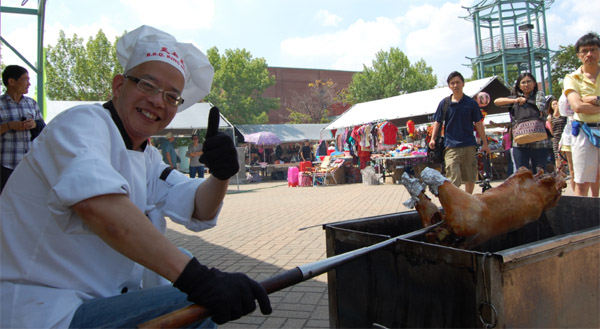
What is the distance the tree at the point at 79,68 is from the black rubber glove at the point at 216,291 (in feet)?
130

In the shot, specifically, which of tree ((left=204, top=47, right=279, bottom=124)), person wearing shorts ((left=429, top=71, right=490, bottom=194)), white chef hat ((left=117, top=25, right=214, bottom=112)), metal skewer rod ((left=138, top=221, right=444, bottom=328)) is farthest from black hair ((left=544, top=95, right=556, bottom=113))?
tree ((left=204, top=47, right=279, bottom=124))

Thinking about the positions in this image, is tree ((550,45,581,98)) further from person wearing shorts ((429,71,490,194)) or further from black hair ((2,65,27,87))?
black hair ((2,65,27,87))

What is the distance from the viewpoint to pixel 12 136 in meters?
4.29

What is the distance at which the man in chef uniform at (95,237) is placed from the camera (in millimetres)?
1159

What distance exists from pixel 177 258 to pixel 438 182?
1.49m

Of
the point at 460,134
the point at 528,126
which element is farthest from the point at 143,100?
the point at 528,126

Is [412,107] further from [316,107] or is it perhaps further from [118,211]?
[316,107]

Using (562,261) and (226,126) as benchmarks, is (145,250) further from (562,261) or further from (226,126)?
(226,126)

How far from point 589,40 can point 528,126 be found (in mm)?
1587

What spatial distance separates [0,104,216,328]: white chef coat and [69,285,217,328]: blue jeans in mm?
46

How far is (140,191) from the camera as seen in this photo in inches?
64.2

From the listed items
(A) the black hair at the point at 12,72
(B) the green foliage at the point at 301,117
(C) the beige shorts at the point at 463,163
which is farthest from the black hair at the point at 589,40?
(B) the green foliage at the point at 301,117

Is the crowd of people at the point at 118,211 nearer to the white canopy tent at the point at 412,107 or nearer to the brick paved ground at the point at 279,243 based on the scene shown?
the brick paved ground at the point at 279,243

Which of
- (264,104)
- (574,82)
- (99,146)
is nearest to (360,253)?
(99,146)
